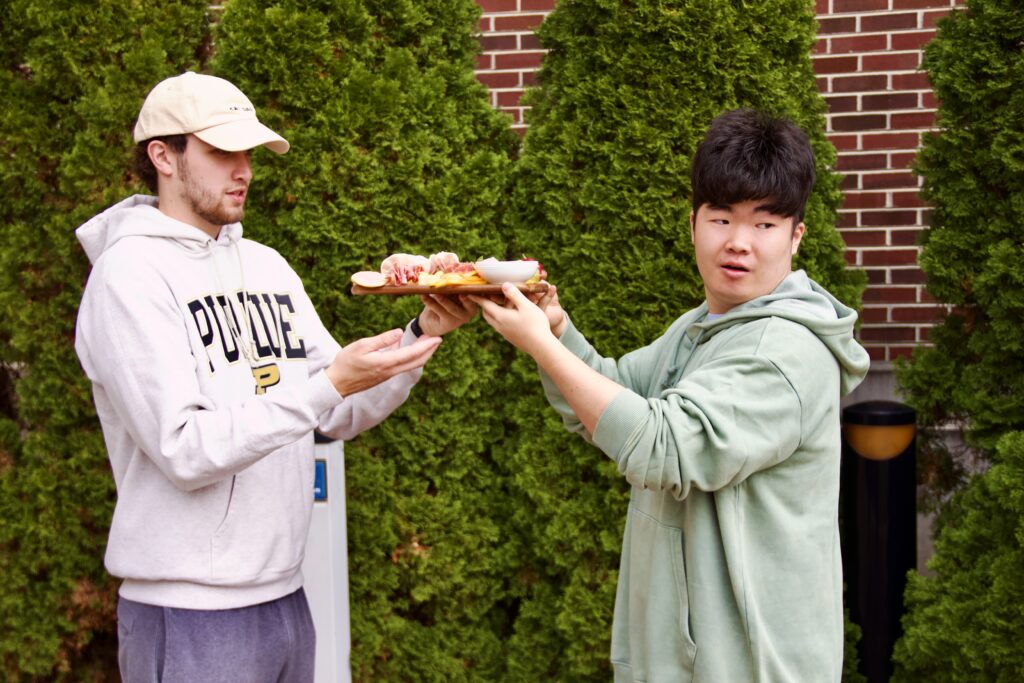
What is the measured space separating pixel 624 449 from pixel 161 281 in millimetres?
1331

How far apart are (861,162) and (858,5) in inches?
27.7

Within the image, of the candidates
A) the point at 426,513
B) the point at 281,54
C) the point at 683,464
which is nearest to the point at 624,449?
the point at 683,464

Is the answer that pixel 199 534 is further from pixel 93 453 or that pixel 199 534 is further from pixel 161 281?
pixel 93 453

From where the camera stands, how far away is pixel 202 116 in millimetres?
2727

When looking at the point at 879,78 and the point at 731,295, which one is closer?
the point at 731,295

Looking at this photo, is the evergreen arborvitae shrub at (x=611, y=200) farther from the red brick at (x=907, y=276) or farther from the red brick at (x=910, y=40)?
the red brick at (x=910, y=40)

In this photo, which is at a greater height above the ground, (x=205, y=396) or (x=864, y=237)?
(x=864, y=237)

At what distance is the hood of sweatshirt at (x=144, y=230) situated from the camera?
8.87ft

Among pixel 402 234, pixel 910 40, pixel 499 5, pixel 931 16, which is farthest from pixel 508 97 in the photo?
pixel 931 16

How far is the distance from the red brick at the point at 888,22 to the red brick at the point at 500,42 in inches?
62.6

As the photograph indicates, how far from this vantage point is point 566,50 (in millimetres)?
3953

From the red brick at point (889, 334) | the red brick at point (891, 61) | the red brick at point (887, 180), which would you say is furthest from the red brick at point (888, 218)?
the red brick at point (891, 61)

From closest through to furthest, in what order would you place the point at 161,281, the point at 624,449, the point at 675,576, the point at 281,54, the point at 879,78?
the point at 624,449, the point at 675,576, the point at 161,281, the point at 281,54, the point at 879,78

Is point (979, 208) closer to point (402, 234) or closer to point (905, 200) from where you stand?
point (905, 200)
